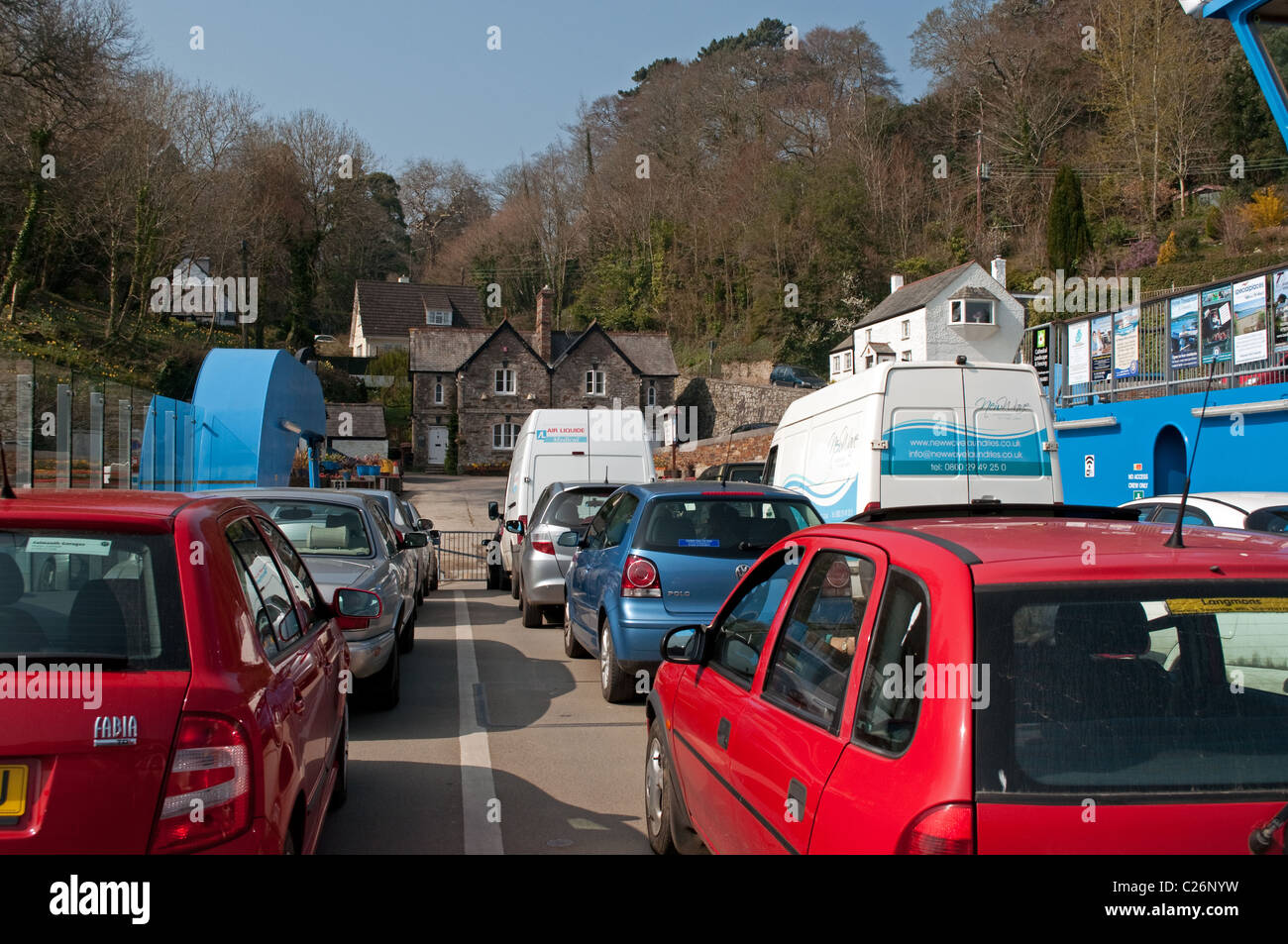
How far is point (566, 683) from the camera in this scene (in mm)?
9555

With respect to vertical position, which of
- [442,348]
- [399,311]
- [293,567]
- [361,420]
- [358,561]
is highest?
[399,311]

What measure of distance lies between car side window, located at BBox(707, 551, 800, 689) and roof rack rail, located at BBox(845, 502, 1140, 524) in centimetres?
34

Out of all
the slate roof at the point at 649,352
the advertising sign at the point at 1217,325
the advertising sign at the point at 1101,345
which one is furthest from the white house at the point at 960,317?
the advertising sign at the point at 1217,325

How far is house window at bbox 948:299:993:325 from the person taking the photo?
176 feet

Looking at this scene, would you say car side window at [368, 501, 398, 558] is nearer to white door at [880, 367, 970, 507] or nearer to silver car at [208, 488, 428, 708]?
silver car at [208, 488, 428, 708]

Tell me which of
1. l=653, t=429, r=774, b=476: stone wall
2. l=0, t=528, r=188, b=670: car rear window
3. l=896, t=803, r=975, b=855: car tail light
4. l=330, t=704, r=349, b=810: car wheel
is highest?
l=653, t=429, r=774, b=476: stone wall

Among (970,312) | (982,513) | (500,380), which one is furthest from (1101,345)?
(500,380)

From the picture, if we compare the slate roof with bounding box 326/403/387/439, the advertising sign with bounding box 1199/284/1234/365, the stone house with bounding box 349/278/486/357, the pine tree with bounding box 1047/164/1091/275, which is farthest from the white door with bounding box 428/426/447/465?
the advertising sign with bounding box 1199/284/1234/365

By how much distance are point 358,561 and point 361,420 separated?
48.0m

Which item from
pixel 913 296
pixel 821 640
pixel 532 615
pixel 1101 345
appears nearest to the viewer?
pixel 821 640

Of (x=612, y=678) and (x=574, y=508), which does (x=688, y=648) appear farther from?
(x=574, y=508)

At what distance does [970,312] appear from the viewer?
54.1 meters

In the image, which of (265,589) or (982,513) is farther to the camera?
(265,589)
